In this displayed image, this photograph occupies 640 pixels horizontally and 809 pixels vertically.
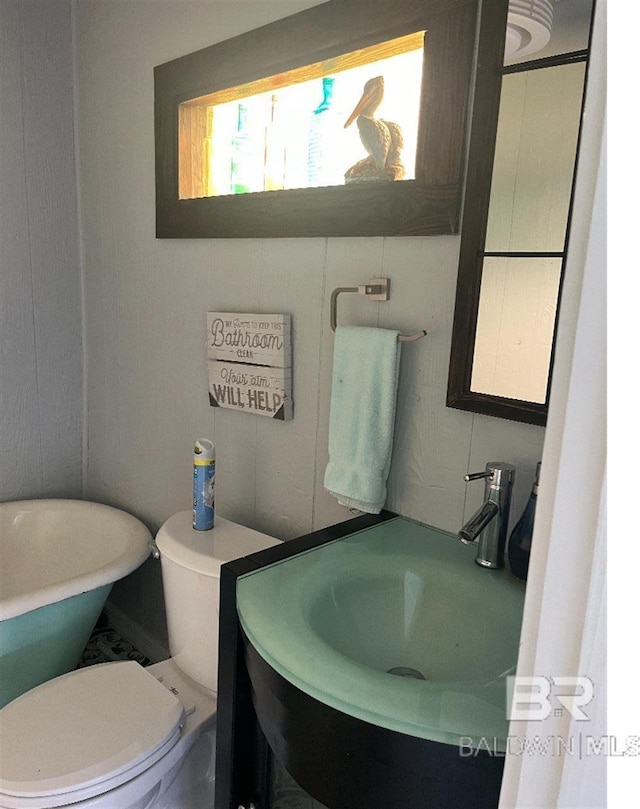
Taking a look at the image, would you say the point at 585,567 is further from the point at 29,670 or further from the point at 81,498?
the point at 81,498

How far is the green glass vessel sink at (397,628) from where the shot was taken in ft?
2.71

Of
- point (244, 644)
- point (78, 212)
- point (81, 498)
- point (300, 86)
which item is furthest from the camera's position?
point (81, 498)

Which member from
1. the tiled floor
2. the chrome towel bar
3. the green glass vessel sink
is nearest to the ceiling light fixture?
the chrome towel bar

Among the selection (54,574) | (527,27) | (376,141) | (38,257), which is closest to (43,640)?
(54,574)

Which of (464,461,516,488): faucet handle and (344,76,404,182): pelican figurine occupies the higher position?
(344,76,404,182): pelican figurine

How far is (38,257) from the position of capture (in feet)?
7.37

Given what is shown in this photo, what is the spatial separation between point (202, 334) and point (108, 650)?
53.1 inches

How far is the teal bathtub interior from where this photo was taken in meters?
1.71

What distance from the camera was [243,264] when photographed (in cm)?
171

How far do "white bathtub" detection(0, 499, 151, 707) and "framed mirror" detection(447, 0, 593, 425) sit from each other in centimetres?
123

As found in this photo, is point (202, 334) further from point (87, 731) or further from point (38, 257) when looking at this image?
point (87, 731)

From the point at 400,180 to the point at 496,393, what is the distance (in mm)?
521

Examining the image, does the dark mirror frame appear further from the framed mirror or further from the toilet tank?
the toilet tank
